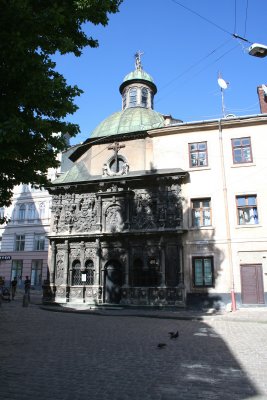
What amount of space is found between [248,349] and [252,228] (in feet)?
41.3

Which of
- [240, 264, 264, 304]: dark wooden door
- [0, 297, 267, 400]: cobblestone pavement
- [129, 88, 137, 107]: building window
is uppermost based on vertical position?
[129, 88, 137, 107]: building window

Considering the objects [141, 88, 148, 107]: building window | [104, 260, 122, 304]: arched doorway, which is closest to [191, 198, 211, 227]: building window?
[104, 260, 122, 304]: arched doorway

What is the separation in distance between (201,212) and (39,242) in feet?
73.0

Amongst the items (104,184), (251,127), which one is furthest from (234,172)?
(104,184)

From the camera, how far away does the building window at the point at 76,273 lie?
Answer: 23.3 meters

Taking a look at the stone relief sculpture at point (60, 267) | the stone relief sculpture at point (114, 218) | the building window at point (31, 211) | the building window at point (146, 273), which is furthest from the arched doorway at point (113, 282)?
the building window at point (31, 211)

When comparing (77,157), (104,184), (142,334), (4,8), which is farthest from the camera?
(77,157)

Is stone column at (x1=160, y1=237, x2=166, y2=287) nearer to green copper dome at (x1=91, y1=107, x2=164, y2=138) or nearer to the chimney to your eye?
green copper dome at (x1=91, y1=107, x2=164, y2=138)

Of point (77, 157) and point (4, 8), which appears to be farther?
point (77, 157)

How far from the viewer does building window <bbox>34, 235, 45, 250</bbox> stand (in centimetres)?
3834

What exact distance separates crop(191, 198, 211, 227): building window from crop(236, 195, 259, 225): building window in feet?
5.69

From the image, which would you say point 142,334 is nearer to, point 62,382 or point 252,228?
point 62,382

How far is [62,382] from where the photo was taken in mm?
5949

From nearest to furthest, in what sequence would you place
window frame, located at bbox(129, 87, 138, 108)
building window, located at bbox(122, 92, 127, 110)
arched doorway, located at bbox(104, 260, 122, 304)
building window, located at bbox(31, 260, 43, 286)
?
arched doorway, located at bbox(104, 260, 122, 304) < window frame, located at bbox(129, 87, 138, 108) < building window, located at bbox(122, 92, 127, 110) < building window, located at bbox(31, 260, 43, 286)
